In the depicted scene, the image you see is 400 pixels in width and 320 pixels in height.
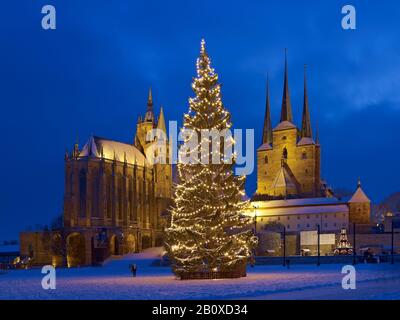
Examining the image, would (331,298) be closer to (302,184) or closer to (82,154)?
(82,154)

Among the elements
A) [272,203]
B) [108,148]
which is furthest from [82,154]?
[272,203]

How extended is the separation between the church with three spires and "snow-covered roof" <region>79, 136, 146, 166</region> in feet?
67.5

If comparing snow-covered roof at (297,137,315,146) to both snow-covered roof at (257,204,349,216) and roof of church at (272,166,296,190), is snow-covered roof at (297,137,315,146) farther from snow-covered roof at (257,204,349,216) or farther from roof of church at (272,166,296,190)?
snow-covered roof at (257,204,349,216)

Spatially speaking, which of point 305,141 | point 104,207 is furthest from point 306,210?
point 104,207

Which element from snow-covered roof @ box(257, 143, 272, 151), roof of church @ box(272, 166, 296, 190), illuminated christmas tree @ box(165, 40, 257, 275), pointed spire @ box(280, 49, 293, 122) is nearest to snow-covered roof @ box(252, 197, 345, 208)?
roof of church @ box(272, 166, 296, 190)

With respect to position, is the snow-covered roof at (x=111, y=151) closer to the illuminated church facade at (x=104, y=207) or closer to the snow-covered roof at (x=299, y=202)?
the illuminated church facade at (x=104, y=207)

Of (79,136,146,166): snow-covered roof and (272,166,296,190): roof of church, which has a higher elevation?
(79,136,146,166): snow-covered roof

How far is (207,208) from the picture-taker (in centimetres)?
3052

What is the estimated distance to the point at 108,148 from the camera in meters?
93.9

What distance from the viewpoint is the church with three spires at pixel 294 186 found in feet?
291

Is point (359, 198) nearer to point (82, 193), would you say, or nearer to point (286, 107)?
point (286, 107)

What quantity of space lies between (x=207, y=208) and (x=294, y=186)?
74.4 m

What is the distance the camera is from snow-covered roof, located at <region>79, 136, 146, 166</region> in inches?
3514
